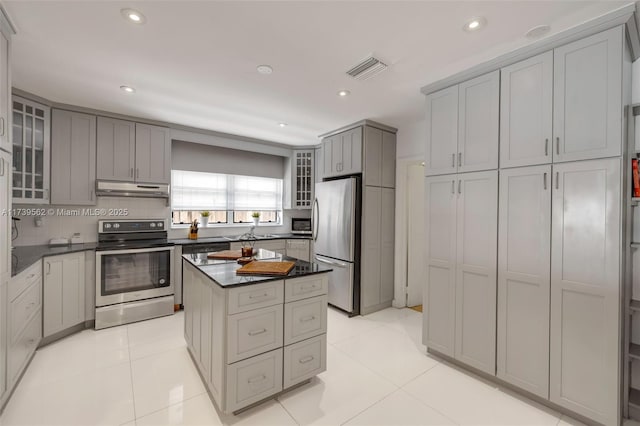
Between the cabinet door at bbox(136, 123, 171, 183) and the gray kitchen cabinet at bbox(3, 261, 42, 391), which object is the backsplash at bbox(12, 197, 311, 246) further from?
the gray kitchen cabinet at bbox(3, 261, 42, 391)

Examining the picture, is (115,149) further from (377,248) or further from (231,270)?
(377,248)

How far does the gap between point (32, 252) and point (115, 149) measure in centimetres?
150

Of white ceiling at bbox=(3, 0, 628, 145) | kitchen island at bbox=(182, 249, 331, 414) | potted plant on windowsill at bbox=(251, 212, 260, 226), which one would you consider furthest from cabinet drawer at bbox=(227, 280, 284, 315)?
potted plant on windowsill at bbox=(251, 212, 260, 226)

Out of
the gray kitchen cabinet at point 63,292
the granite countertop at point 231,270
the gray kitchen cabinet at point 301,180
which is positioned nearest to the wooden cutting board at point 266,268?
the granite countertop at point 231,270

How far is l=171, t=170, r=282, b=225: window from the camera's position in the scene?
4.51 m

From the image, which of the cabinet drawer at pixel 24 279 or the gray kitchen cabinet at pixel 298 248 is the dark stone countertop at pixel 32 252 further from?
the gray kitchen cabinet at pixel 298 248

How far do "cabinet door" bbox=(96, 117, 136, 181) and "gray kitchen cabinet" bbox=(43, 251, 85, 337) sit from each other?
1103 millimetres

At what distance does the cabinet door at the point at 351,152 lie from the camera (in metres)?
3.88

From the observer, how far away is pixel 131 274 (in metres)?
3.52

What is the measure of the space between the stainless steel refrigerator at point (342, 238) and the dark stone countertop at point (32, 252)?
9.77 ft

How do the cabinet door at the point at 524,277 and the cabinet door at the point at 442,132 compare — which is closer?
the cabinet door at the point at 524,277

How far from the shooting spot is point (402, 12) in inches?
69.5

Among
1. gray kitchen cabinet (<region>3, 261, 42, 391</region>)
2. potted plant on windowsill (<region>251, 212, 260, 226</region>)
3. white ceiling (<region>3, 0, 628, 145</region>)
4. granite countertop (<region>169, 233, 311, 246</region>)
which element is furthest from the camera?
potted plant on windowsill (<region>251, 212, 260, 226</region>)

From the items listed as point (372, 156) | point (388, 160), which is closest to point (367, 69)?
point (372, 156)
